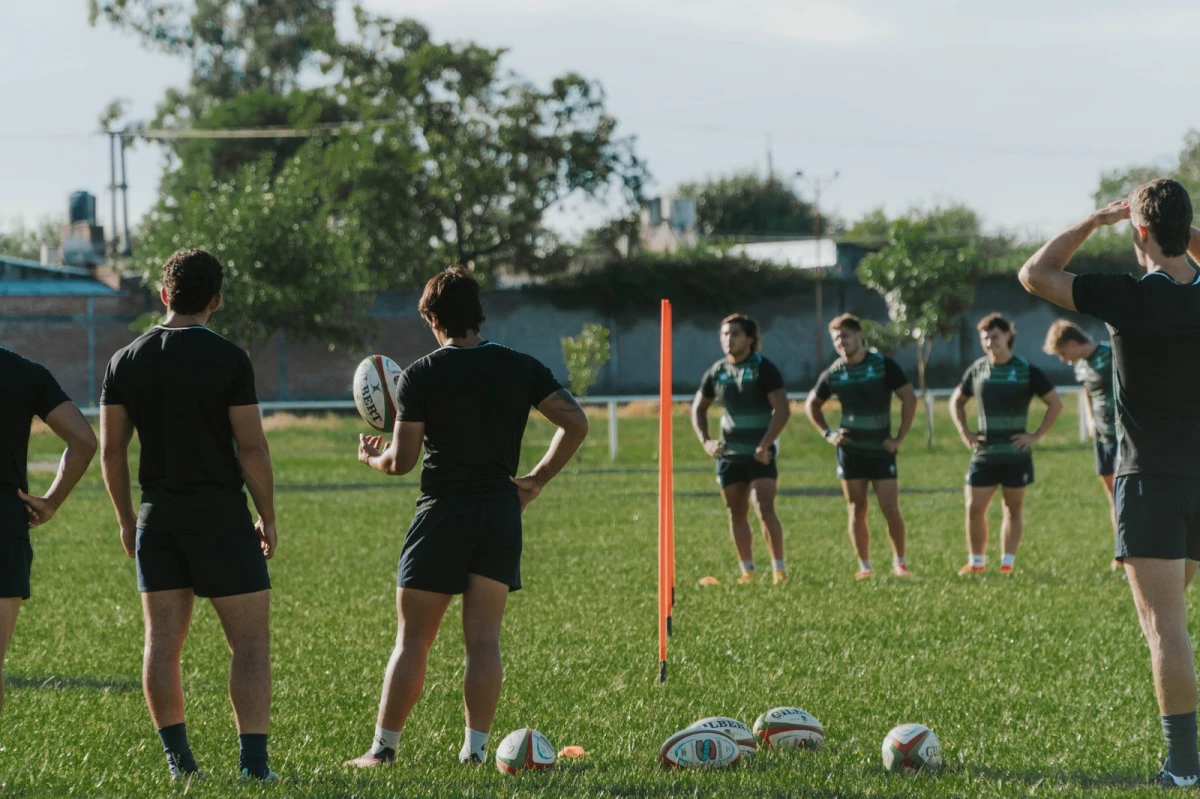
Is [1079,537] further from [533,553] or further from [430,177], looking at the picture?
[430,177]

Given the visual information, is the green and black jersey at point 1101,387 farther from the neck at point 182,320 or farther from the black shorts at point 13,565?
the black shorts at point 13,565

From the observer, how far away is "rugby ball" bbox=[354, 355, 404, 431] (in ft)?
20.9

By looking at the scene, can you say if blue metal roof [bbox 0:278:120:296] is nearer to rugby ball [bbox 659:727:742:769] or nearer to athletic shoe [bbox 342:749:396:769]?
athletic shoe [bbox 342:749:396:769]

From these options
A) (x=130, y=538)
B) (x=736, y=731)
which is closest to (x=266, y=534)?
(x=130, y=538)

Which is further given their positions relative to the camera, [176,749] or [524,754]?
[524,754]

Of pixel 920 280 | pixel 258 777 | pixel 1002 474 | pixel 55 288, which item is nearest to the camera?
pixel 258 777

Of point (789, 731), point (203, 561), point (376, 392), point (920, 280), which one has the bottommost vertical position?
point (789, 731)

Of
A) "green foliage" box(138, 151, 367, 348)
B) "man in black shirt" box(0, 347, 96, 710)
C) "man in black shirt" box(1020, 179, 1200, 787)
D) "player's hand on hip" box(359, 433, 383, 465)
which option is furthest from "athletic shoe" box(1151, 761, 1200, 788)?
"green foliage" box(138, 151, 367, 348)

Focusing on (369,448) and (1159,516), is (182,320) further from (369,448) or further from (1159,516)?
(1159,516)

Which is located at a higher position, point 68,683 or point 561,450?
point 561,450

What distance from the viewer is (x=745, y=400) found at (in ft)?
40.6

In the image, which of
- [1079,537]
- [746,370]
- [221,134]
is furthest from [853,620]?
[221,134]

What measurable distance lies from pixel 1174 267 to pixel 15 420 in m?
4.17

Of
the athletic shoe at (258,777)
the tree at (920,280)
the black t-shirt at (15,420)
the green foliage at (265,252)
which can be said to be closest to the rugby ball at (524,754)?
the athletic shoe at (258,777)
